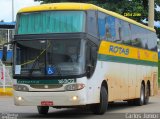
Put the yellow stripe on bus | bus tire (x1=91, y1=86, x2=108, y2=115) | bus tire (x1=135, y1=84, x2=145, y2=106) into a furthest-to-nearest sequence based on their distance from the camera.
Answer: bus tire (x1=135, y1=84, x2=145, y2=106), the yellow stripe on bus, bus tire (x1=91, y1=86, x2=108, y2=115)

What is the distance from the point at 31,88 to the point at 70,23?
2.34 metres

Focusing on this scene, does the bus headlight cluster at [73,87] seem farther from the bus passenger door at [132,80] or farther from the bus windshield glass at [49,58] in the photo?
the bus passenger door at [132,80]

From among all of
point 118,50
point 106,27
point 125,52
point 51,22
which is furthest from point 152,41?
point 51,22

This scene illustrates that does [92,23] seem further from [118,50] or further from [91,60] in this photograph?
[118,50]

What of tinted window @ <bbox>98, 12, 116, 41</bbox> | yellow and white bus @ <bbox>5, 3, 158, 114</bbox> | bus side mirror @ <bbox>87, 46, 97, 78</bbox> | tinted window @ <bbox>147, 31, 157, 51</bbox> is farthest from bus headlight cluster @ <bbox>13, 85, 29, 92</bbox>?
tinted window @ <bbox>147, 31, 157, 51</bbox>

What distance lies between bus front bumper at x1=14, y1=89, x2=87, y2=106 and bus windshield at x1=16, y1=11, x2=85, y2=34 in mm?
1956

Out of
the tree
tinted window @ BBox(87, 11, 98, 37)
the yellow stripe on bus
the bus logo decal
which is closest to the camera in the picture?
tinted window @ BBox(87, 11, 98, 37)

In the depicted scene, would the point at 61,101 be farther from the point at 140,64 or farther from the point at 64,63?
the point at 140,64

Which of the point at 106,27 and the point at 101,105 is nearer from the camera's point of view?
the point at 101,105

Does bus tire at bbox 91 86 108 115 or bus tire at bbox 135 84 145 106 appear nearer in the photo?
bus tire at bbox 91 86 108 115

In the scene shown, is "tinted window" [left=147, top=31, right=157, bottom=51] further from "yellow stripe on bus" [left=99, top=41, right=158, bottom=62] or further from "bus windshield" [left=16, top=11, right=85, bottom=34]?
"bus windshield" [left=16, top=11, right=85, bottom=34]

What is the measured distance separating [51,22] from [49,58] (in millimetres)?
1232

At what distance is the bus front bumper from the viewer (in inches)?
635

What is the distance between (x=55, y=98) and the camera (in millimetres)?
16234
